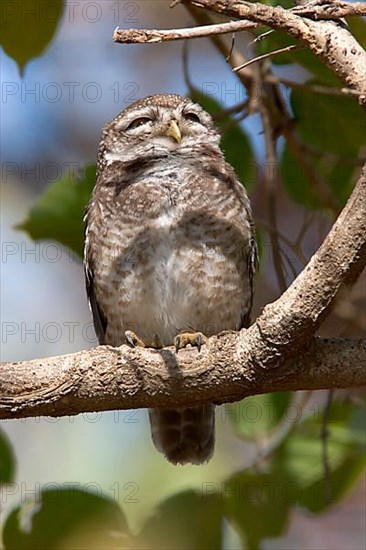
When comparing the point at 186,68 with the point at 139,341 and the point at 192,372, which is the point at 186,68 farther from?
the point at 192,372

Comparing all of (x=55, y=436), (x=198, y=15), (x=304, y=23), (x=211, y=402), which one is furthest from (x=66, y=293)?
(x=304, y=23)

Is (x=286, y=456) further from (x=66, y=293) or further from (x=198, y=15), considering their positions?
(x=66, y=293)

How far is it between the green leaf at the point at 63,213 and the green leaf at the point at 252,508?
125 cm

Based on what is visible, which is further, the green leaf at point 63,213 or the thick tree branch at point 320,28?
the green leaf at point 63,213

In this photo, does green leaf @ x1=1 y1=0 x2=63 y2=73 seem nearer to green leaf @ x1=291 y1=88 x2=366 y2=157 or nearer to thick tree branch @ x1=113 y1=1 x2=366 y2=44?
thick tree branch @ x1=113 y1=1 x2=366 y2=44

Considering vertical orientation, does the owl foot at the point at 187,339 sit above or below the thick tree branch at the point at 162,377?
below

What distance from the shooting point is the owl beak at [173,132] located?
5.05 metres

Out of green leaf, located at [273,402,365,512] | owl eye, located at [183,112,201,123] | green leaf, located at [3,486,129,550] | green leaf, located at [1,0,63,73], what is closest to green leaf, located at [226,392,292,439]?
green leaf, located at [273,402,365,512]

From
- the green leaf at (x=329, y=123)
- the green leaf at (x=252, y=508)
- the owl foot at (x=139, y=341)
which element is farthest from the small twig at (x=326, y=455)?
the green leaf at (x=329, y=123)

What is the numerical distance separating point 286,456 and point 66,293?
12.0ft

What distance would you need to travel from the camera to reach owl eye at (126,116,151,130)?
5.20 meters

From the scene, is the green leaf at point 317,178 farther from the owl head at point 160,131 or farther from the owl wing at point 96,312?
the owl wing at point 96,312

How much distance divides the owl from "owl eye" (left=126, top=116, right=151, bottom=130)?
196 millimetres

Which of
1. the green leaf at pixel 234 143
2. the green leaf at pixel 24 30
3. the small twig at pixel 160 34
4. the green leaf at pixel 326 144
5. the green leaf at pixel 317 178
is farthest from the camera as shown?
the green leaf at pixel 234 143
